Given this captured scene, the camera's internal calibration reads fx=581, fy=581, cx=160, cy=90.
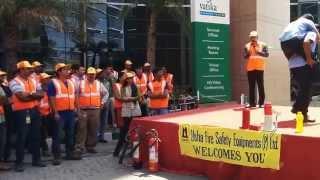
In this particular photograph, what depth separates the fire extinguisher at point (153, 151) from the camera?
984 cm

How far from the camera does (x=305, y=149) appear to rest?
7.71 m

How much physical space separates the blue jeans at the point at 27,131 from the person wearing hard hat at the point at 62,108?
0.40 m

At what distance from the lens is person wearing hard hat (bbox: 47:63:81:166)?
36.0ft

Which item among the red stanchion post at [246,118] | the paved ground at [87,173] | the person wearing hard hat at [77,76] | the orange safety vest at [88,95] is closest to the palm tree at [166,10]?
the person wearing hard hat at [77,76]

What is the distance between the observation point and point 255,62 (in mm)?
11930

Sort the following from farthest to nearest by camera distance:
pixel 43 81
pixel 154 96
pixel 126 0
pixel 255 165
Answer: pixel 126 0
pixel 154 96
pixel 43 81
pixel 255 165

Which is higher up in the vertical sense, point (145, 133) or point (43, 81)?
point (43, 81)

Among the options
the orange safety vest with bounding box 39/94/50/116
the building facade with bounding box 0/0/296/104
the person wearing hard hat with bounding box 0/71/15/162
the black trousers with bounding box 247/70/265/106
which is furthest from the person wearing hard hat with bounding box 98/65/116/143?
the black trousers with bounding box 247/70/265/106

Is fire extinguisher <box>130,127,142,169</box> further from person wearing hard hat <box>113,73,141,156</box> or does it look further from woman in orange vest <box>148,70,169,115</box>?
woman in orange vest <box>148,70,169,115</box>

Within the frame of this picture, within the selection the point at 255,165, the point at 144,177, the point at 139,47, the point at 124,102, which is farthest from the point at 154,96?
the point at 139,47

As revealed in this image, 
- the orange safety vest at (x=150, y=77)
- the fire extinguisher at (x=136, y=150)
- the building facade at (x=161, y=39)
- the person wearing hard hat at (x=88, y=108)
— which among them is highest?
the building facade at (x=161, y=39)

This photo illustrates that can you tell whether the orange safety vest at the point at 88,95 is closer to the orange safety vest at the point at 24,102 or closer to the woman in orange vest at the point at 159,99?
the orange safety vest at the point at 24,102

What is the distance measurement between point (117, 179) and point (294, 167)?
117 inches

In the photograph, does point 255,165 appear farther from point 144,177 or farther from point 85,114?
point 85,114
